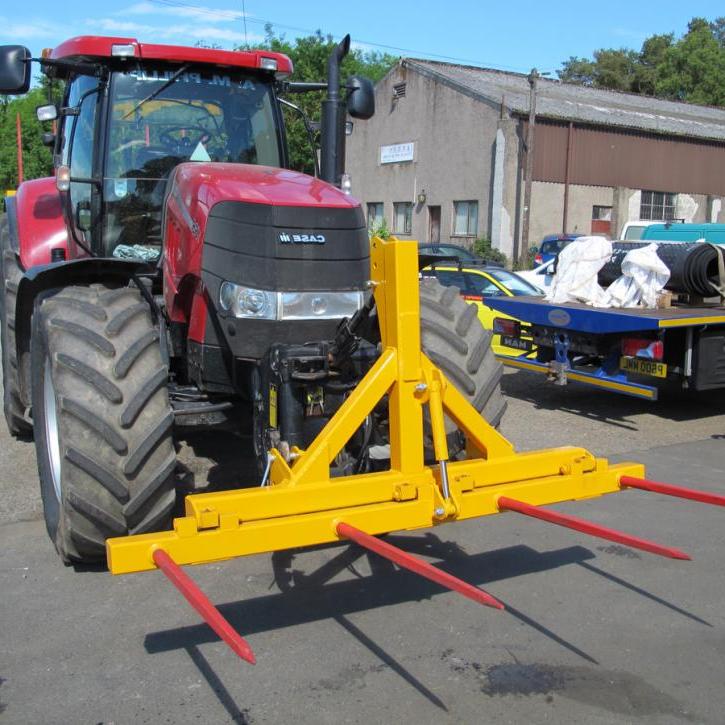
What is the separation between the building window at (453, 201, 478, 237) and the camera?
99.5 ft

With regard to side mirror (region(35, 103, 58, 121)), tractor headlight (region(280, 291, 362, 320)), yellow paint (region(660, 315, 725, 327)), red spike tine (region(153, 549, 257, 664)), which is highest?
side mirror (region(35, 103, 58, 121))

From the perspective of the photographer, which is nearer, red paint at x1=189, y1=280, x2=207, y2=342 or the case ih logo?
the case ih logo

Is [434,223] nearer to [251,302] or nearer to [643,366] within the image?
[643,366]

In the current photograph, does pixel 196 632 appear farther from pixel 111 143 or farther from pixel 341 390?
pixel 111 143

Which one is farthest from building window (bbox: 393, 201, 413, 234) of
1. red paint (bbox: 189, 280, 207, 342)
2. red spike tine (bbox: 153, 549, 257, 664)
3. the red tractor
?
red spike tine (bbox: 153, 549, 257, 664)

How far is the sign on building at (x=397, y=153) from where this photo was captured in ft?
107

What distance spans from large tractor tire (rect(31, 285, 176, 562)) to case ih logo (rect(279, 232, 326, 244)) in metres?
0.78

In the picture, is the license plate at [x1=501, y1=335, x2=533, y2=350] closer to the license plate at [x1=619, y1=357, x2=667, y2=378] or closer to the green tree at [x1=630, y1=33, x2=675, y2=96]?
the license plate at [x1=619, y1=357, x2=667, y2=378]

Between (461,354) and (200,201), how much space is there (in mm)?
1547

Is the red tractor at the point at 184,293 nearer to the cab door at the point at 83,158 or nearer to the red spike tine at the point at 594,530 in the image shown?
the cab door at the point at 83,158

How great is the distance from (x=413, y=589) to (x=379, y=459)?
72 cm

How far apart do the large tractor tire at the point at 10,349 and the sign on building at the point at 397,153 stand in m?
27.1

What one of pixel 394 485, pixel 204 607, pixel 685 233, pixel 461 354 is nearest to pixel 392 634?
pixel 394 485

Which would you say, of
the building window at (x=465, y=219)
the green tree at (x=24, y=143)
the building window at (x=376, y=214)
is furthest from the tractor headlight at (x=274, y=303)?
the green tree at (x=24, y=143)
